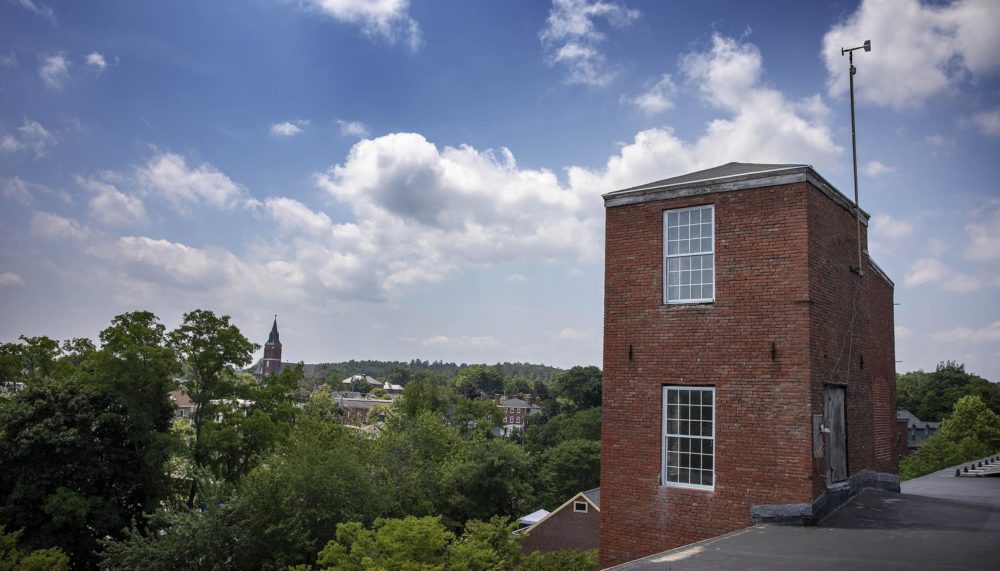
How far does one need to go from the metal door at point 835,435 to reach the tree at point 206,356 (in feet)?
84.2

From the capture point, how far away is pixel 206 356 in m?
29.5

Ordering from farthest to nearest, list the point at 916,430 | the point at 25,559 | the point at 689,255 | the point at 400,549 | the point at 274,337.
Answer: the point at 274,337 → the point at 916,430 → the point at 25,559 → the point at 400,549 → the point at 689,255

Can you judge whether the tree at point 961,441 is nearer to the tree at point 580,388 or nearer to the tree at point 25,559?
the tree at point 580,388

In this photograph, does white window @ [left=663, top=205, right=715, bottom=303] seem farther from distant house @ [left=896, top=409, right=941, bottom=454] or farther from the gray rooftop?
distant house @ [left=896, top=409, right=941, bottom=454]

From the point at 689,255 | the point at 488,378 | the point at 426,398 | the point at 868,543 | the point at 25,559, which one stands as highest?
the point at 689,255

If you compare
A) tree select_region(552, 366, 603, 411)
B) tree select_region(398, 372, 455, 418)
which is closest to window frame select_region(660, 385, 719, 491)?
tree select_region(398, 372, 455, 418)

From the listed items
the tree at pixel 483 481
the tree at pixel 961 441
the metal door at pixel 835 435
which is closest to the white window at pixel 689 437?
the metal door at pixel 835 435

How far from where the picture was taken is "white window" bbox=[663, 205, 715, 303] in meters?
13.0

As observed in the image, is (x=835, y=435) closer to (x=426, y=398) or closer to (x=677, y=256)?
(x=677, y=256)

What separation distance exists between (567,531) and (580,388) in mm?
48857

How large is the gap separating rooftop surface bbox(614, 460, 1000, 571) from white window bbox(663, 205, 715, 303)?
4614 millimetres

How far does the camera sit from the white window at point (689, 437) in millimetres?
12492

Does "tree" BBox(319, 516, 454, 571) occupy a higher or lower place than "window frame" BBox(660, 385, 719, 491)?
lower

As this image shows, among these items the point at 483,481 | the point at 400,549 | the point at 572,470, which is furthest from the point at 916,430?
the point at 400,549
